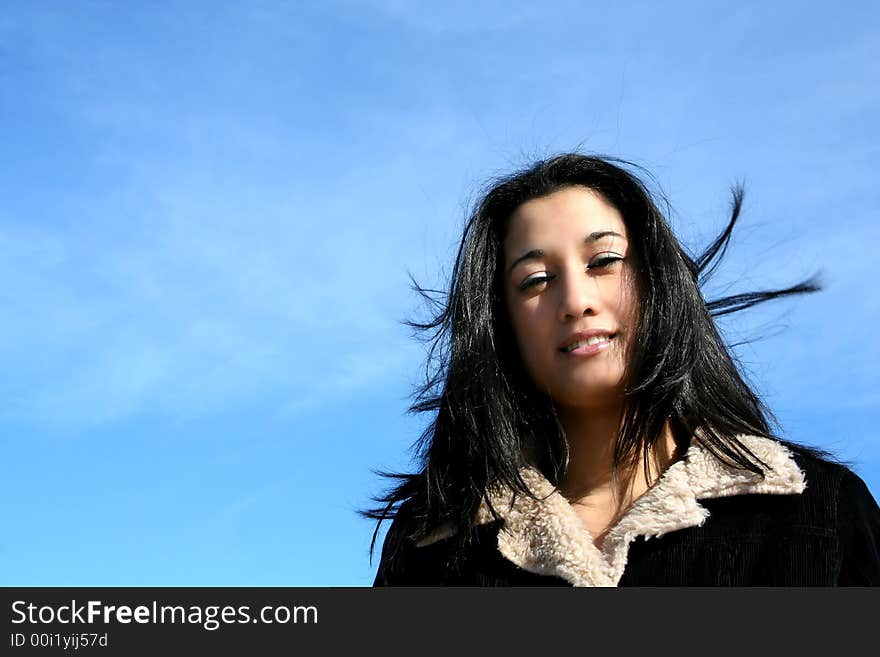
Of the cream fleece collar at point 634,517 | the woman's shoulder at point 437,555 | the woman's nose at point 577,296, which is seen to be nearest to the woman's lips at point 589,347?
the woman's nose at point 577,296

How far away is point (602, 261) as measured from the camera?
395 centimetres

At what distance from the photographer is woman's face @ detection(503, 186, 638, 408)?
3.86 m

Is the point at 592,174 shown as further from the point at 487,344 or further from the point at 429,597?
the point at 429,597

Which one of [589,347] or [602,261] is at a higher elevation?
[602,261]

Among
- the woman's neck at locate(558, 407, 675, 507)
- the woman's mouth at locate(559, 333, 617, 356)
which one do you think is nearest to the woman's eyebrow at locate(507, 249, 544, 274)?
the woman's mouth at locate(559, 333, 617, 356)

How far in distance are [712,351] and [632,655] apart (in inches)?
52.9

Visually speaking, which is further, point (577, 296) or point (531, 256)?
point (531, 256)

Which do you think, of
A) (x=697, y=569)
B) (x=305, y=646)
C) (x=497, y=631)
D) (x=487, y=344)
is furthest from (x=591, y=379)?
(x=305, y=646)

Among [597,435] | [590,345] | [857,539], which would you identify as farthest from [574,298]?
[857,539]

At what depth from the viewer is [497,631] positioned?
3398mm

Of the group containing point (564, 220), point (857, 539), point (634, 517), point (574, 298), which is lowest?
point (857, 539)

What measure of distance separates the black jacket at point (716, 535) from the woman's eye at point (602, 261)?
0.80m

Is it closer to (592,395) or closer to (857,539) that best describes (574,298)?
(592,395)

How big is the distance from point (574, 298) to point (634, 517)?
2.80ft
